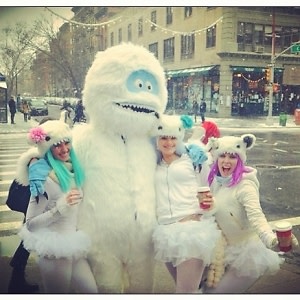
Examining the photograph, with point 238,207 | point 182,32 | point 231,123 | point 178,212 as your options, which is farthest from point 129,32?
point 238,207

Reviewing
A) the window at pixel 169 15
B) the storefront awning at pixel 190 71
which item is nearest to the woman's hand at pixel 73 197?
the storefront awning at pixel 190 71

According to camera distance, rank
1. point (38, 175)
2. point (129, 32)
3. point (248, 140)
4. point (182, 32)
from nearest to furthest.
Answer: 1. point (38, 175)
2. point (248, 140)
3. point (129, 32)
4. point (182, 32)

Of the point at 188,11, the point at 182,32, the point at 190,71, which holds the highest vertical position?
the point at 188,11

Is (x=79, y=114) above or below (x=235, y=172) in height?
above

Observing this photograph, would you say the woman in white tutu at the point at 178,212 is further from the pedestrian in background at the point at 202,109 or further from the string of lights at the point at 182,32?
the string of lights at the point at 182,32

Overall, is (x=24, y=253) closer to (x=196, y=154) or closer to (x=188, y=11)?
(x=196, y=154)

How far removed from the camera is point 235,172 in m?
2.12

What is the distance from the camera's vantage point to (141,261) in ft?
7.17

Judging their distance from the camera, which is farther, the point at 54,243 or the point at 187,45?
the point at 187,45

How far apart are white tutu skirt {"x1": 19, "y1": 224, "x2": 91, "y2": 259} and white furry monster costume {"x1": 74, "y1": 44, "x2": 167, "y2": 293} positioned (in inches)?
2.9

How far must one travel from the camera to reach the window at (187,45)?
2.37 metres

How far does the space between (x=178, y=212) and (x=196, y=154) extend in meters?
0.31

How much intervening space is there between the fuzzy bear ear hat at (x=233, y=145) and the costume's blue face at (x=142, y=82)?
1.39ft
